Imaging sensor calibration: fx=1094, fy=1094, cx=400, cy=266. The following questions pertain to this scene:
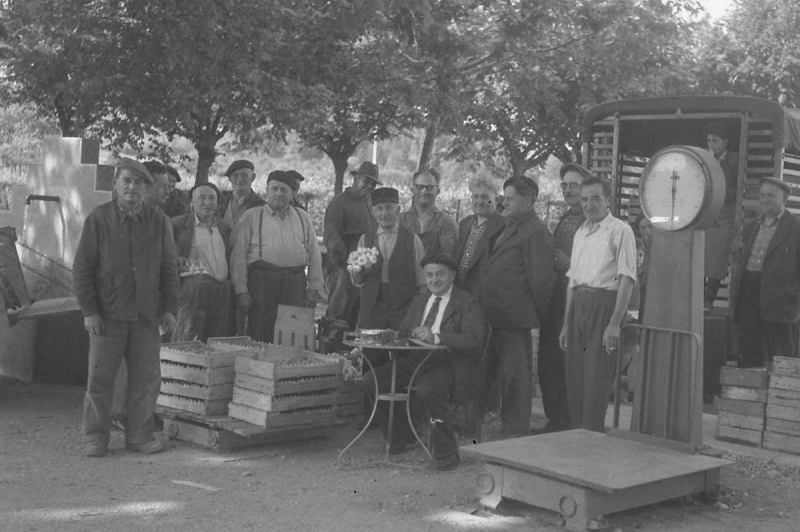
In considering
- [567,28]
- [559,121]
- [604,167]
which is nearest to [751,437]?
[604,167]

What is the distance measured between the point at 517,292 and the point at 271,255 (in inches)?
83.7

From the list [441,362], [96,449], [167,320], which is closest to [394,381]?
[441,362]

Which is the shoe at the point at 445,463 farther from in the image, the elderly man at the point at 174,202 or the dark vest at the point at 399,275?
the elderly man at the point at 174,202

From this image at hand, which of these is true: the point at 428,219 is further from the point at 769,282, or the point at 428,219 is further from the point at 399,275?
the point at 769,282

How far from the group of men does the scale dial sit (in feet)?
10.4

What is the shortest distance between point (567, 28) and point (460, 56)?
2.38 metres

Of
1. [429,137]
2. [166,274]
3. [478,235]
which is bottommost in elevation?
[166,274]

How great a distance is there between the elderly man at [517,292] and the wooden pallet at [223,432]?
129 cm

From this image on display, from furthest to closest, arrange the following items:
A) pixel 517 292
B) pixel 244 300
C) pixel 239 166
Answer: pixel 239 166
pixel 244 300
pixel 517 292

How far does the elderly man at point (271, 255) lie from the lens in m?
8.49

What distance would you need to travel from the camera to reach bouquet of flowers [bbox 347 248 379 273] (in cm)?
768

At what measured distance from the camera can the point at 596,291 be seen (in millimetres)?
6945

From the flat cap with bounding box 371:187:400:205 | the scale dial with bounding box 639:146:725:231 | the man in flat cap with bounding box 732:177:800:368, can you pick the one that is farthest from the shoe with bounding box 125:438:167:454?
the man in flat cap with bounding box 732:177:800:368

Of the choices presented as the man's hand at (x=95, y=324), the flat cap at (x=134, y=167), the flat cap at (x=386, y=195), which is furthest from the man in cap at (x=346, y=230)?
the man's hand at (x=95, y=324)
